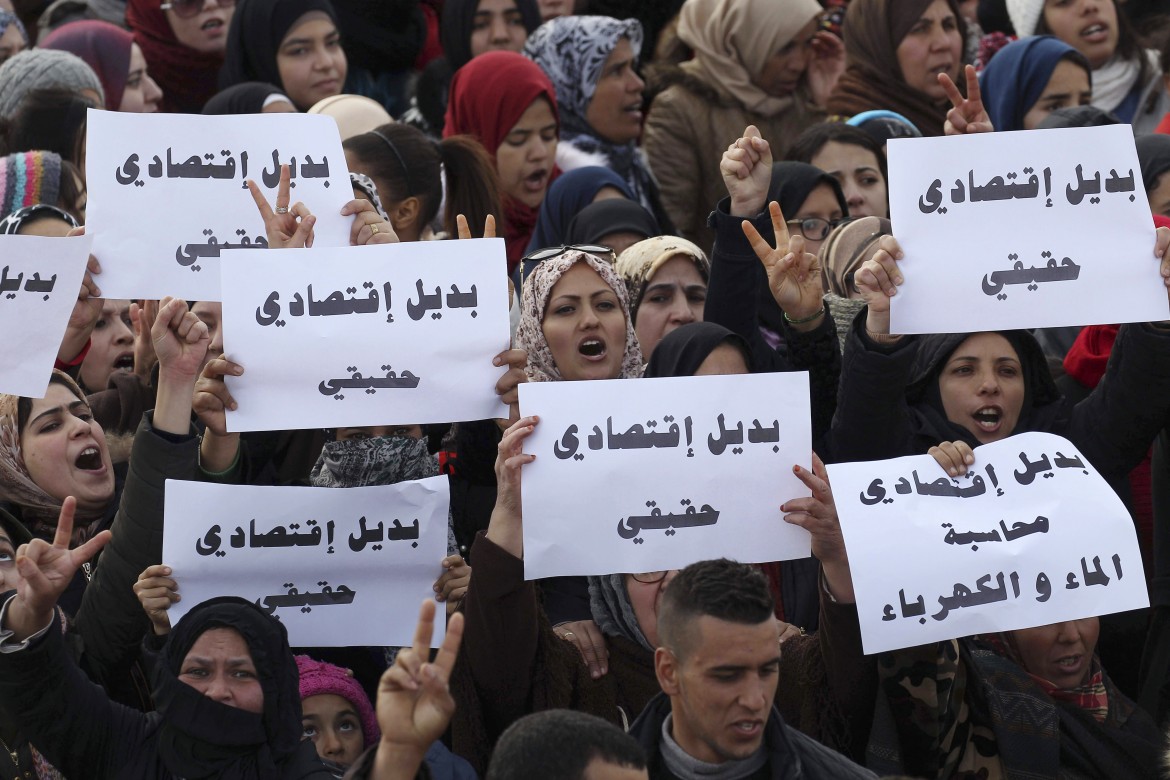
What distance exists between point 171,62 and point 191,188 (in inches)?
141

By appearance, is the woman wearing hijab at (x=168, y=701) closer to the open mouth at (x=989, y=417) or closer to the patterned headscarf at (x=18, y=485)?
the patterned headscarf at (x=18, y=485)

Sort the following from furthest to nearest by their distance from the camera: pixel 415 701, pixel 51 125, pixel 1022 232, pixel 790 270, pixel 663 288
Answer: pixel 51 125 < pixel 663 288 < pixel 790 270 < pixel 1022 232 < pixel 415 701

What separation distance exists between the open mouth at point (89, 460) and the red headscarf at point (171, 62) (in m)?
3.81

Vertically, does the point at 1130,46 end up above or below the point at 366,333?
above

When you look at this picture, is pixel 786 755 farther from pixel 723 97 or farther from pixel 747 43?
pixel 747 43

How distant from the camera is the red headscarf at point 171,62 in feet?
29.0

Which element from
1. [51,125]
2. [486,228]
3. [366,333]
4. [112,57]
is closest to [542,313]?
[486,228]

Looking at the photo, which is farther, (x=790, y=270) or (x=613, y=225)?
(x=613, y=225)

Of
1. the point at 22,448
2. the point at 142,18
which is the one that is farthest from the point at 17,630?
the point at 142,18

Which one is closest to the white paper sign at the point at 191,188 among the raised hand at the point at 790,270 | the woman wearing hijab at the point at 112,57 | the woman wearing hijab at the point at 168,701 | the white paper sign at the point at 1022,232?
the woman wearing hijab at the point at 168,701

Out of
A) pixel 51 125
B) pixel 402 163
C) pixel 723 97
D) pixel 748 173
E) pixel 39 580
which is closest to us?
pixel 39 580

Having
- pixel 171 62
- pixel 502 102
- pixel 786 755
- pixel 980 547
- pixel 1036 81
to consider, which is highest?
pixel 171 62

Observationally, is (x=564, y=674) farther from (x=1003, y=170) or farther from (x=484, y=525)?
(x=1003, y=170)

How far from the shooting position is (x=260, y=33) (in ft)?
26.4
